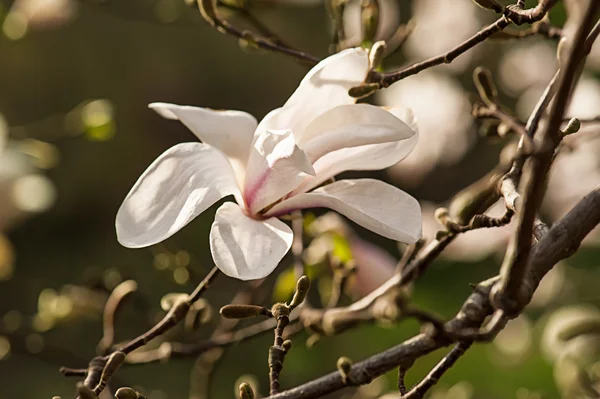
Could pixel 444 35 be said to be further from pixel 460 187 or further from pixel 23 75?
pixel 23 75

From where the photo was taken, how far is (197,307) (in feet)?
1.49

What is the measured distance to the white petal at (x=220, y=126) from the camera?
390 mm

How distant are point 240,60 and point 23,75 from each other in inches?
18.4

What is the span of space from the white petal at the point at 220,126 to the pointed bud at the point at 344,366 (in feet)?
0.46

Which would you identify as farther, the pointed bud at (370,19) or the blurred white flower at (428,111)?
the blurred white flower at (428,111)

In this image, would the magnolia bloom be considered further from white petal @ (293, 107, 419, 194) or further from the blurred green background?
the blurred green background

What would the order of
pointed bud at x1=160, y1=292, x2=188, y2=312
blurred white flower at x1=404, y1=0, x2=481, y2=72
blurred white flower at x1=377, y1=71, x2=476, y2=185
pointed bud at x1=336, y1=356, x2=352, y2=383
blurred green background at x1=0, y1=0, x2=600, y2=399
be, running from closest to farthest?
1. pointed bud at x1=336, y1=356, x2=352, y2=383
2. pointed bud at x1=160, y1=292, x2=188, y2=312
3. blurred green background at x1=0, y1=0, x2=600, y2=399
4. blurred white flower at x1=377, y1=71, x2=476, y2=185
5. blurred white flower at x1=404, y1=0, x2=481, y2=72

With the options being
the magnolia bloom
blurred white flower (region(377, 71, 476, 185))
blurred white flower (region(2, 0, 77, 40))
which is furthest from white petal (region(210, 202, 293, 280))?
blurred white flower (region(377, 71, 476, 185))

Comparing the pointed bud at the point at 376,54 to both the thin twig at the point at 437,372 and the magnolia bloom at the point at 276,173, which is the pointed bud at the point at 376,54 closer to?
the magnolia bloom at the point at 276,173

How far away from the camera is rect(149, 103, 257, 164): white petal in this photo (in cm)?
39

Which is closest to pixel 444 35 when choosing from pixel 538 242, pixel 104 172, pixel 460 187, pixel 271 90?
pixel 460 187

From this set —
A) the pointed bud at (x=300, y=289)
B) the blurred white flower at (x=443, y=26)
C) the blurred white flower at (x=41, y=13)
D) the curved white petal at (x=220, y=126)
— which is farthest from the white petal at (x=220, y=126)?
the blurred white flower at (x=443, y=26)

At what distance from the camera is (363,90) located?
366 millimetres

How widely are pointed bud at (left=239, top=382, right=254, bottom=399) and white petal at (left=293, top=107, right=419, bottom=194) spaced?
0.35 ft
